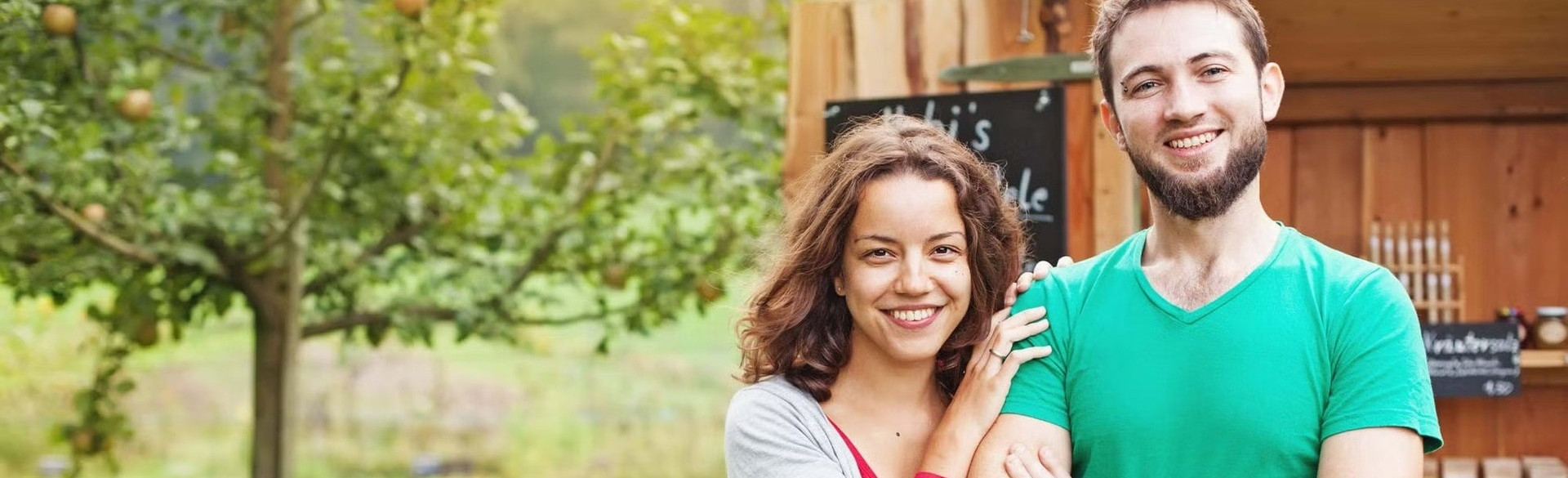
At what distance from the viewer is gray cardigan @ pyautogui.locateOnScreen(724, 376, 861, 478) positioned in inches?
74.3

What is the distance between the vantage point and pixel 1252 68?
1.74 metres

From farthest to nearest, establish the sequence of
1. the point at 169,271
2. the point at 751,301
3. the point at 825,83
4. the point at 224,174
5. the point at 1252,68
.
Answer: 1. the point at 224,174
2. the point at 169,271
3. the point at 825,83
4. the point at 751,301
5. the point at 1252,68

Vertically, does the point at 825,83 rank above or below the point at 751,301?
above

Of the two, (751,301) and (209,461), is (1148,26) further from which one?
(209,461)

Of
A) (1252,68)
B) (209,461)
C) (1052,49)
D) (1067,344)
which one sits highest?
(1052,49)

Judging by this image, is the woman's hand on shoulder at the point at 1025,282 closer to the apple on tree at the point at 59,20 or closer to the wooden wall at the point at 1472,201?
the wooden wall at the point at 1472,201

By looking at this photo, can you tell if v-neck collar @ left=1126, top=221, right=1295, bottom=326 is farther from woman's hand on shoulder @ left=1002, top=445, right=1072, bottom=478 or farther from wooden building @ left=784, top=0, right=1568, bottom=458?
wooden building @ left=784, top=0, right=1568, bottom=458

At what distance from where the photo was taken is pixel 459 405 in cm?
698

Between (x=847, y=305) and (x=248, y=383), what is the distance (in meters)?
5.53

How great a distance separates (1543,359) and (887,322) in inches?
107

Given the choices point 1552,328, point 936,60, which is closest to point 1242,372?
point 936,60

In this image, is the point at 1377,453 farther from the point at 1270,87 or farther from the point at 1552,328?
the point at 1552,328

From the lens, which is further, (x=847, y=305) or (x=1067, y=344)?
(x=847, y=305)

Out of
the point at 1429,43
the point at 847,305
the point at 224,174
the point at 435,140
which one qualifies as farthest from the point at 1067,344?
the point at 224,174
